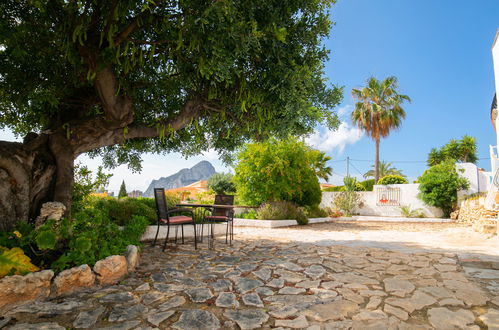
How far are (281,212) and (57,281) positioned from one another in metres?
9.63

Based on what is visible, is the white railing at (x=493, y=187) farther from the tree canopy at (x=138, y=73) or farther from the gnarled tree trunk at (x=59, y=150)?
the gnarled tree trunk at (x=59, y=150)

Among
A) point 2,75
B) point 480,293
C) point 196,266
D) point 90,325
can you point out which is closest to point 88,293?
point 90,325

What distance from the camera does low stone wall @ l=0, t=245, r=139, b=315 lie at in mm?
2900

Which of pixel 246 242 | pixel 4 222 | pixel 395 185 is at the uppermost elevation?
pixel 395 185

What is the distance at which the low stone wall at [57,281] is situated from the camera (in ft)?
9.52

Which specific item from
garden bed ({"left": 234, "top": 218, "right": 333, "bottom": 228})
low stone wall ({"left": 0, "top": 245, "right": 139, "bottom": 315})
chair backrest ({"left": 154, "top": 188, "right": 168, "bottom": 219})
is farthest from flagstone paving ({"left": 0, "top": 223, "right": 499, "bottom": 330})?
garden bed ({"left": 234, "top": 218, "right": 333, "bottom": 228})

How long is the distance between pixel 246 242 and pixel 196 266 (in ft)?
8.60

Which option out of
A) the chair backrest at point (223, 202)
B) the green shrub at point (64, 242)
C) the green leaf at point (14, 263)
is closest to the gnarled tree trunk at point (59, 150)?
the green shrub at point (64, 242)

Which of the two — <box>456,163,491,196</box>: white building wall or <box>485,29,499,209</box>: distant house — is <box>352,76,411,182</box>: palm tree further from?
<box>485,29,499,209</box>: distant house

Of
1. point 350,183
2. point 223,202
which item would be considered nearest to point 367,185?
point 350,183

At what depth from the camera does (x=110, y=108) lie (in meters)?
4.55

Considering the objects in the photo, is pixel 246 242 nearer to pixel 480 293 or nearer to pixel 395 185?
pixel 480 293

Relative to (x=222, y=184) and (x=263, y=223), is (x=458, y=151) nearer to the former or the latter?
(x=222, y=184)

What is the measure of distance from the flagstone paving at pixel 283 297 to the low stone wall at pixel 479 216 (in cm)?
540
